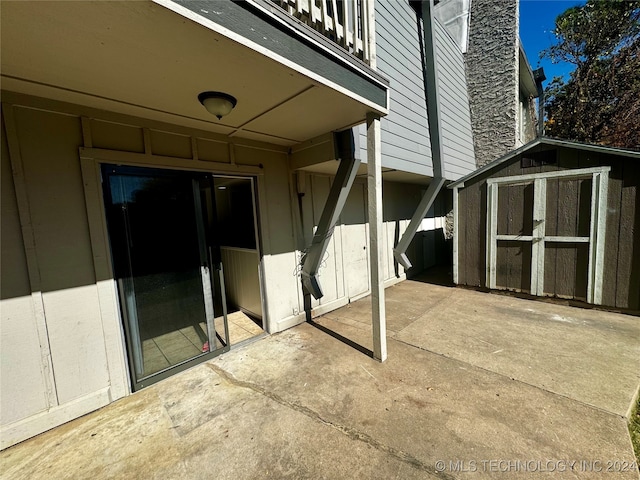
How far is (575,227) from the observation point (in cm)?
378

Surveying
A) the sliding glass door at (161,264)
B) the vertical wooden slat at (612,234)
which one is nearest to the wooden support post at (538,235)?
the vertical wooden slat at (612,234)

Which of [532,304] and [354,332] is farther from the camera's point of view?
[532,304]

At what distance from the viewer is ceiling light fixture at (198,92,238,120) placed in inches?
72.4

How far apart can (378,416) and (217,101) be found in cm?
269

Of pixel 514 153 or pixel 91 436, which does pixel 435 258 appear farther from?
pixel 91 436

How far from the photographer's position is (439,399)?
6.73 feet

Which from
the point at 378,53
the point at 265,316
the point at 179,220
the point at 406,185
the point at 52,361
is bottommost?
the point at 265,316

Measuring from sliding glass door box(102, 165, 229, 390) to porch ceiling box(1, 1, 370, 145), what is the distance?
632 millimetres

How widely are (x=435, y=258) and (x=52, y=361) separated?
757 centimetres

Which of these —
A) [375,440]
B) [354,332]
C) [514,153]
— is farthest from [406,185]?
[375,440]

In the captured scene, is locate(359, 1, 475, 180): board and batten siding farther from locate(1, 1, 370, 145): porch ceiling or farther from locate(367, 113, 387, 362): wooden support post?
locate(1, 1, 370, 145): porch ceiling

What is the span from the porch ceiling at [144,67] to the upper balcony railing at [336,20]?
0.42 meters

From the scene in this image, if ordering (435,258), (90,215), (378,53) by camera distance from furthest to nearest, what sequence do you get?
(435,258) < (378,53) < (90,215)

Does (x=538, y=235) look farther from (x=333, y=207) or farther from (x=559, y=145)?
(x=333, y=207)
